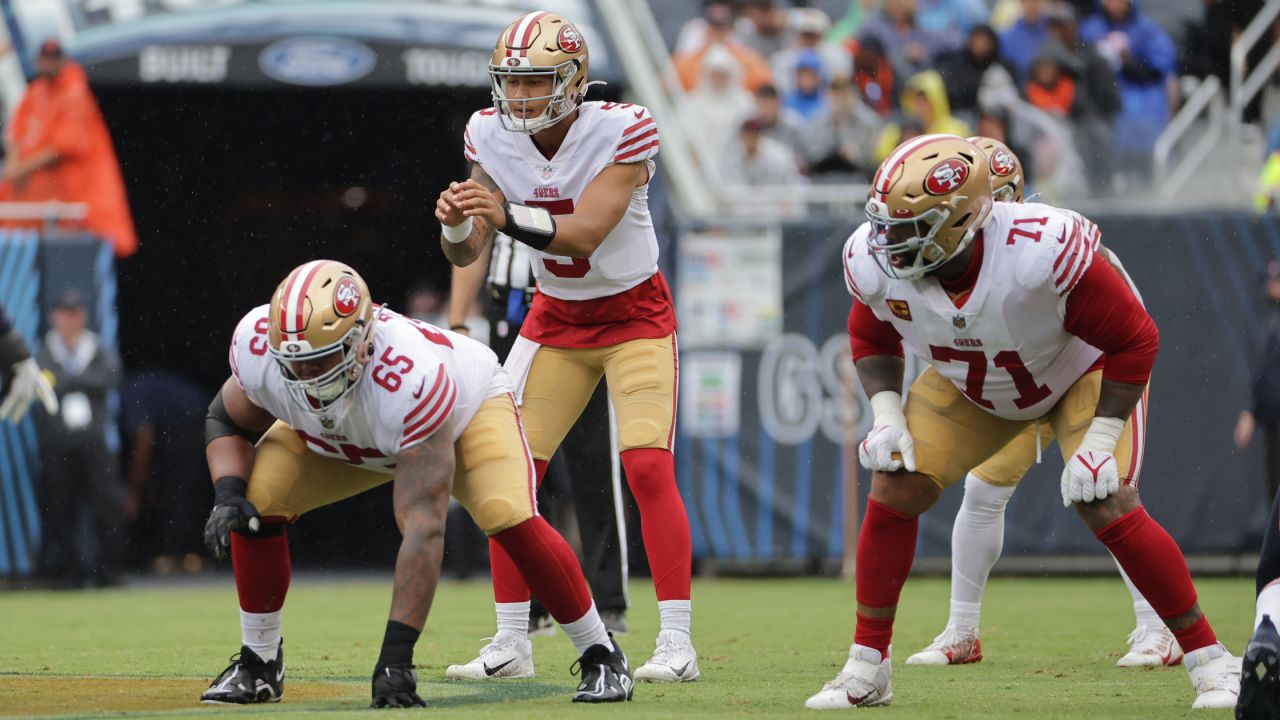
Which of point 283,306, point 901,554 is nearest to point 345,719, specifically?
point 283,306

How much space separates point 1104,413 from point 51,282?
883 cm

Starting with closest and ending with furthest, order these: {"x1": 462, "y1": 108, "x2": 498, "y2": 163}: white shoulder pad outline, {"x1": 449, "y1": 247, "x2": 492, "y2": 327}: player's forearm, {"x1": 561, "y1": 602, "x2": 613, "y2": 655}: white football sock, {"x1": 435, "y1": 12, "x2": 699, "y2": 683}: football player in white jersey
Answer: {"x1": 561, "y1": 602, "x2": 613, "y2": 655}: white football sock → {"x1": 435, "y1": 12, "x2": 699, "y2": 683}: football player in white jersey → {"x1": 462, "y1": 108, "x2": 498, "y2": 163}: white shoulder pad outline → {"x1": 449, "y1": 247, "x2": 492, "y2": 327}: player's forearm

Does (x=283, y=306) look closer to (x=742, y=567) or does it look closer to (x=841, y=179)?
(x=742, y=567)

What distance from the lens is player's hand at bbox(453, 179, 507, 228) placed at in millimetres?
5465

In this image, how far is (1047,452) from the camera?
11688mm

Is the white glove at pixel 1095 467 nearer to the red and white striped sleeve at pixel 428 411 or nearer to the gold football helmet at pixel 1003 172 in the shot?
the gold football helmet at pixel 1003 172

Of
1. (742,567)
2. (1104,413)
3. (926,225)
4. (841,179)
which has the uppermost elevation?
(841,179)

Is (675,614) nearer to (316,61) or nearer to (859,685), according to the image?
(859,685)

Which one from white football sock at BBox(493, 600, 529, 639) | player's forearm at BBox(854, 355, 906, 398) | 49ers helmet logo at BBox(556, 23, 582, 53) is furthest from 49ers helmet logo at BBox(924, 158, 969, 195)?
white football sock at BBox(493, 600, 529, 639)

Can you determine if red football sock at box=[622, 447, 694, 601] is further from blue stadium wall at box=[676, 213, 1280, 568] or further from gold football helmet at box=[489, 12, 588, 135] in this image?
blue stadium wall at box=[676, 213, 1280, 568]

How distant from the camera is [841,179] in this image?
13.3 meters

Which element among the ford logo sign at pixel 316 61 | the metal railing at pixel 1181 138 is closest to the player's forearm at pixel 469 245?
the ford logo sign at pixel 316 61

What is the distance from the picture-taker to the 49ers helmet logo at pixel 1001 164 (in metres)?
6.61

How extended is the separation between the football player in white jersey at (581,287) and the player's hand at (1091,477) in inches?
55.8
